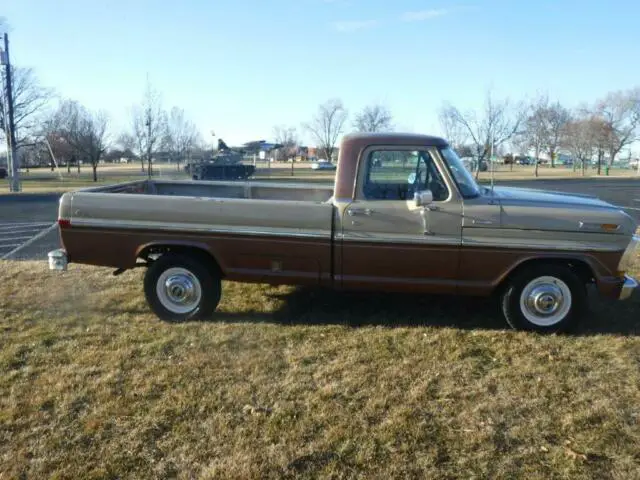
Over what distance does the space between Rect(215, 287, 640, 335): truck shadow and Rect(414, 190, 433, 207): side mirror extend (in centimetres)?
126

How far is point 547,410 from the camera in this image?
3678mm

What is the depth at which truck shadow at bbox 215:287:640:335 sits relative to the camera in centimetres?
537

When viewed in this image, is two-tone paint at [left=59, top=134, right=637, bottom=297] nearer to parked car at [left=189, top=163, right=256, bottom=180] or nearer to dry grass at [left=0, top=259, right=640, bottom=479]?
dry grass at [left=0, top=259, right=640, bottom=479]

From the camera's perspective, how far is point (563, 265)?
16.4 ft

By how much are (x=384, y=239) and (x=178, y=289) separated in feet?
6.91

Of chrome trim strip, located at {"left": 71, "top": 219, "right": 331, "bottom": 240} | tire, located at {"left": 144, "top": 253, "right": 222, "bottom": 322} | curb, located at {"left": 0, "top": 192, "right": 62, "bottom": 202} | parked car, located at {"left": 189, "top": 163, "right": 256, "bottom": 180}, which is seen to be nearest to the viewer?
chrome trim strip, located at {"left": 71, "top": 219, "right": 331, "bottom": 240}

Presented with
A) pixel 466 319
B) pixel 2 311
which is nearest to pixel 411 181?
pixel 466 319

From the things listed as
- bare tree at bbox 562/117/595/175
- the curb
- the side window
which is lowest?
the curb

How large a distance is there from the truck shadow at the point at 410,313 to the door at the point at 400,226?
509mm

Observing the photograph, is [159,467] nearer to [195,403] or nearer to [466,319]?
[195,403]

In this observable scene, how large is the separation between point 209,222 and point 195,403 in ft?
6.54

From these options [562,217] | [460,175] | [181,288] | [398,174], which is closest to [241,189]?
[181,288]

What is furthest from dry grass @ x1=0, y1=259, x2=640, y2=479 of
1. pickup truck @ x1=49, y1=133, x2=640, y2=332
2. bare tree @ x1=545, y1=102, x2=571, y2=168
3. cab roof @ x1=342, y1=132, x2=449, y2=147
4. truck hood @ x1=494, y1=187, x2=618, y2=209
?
bare tree @ x1=545, y1=102, x2=571, y2=168

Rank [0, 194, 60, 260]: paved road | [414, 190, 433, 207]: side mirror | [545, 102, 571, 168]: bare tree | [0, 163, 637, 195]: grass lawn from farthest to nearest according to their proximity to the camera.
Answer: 1. [545, 102, 571, 168]: bare tree
2. [0, 163, 637, 195]: grass lawn
3. [0, 194, 60, 260]: paved road
4. [414, 190, 433, 207]: side mirror
